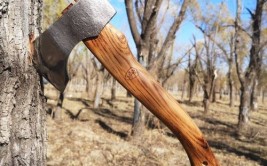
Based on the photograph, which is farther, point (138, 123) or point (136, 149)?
point (138, 123)

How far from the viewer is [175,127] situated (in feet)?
4.29

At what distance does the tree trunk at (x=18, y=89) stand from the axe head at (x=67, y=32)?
69mm

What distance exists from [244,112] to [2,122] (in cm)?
1334

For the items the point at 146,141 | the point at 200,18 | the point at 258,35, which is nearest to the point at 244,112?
the point at 258,35

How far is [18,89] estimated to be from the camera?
4.17 feet

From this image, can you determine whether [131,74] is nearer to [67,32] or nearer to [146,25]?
[67,32]

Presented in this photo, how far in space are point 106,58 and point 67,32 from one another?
19 cm

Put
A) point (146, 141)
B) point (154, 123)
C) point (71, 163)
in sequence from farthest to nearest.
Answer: point (154, 123) → point (146, 141) → point (71, 163)

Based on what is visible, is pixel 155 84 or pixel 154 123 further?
pixel 154 123

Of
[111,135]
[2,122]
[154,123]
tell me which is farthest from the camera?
[154,123]

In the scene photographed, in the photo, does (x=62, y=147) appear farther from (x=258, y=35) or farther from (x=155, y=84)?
(x=258, y=35)

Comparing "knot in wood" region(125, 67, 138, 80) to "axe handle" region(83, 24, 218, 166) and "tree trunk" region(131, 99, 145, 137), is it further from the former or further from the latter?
"tree trunk" region(131, 99, 145, 137)

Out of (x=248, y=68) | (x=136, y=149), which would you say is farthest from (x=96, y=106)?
(x=136, y=149)

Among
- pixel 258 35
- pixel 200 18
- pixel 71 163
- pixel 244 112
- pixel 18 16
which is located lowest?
pixel 71 163
